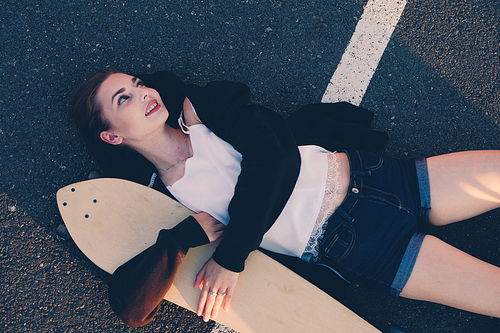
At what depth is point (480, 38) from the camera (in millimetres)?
2137

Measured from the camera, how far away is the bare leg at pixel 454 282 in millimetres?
1566

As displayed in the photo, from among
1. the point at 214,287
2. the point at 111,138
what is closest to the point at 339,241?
the point at 214,287

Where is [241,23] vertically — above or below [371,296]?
above

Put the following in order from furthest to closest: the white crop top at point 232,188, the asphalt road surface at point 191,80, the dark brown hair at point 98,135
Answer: the asphalt road surface at point 191,80
the dark brown hair at point 98,135
the white crop top at point 232,188

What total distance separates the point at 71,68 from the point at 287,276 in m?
2.11

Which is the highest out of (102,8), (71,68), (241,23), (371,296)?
(241,23)

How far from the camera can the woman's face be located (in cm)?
167

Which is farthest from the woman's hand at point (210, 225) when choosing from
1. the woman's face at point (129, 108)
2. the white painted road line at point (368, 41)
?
the white painted road line at point (368, 41)

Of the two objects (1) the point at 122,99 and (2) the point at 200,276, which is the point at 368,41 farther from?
(2) the point at 200,276

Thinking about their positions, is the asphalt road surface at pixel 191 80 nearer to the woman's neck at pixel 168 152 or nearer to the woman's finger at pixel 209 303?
the woman's finger at pixel 209 303

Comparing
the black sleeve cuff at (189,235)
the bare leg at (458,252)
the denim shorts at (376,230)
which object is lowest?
the black sleeve cuff at (189,235)

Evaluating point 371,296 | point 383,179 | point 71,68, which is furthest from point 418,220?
point 71,68

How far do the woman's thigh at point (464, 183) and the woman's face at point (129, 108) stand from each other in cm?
162

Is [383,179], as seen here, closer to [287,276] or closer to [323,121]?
[323,121]
